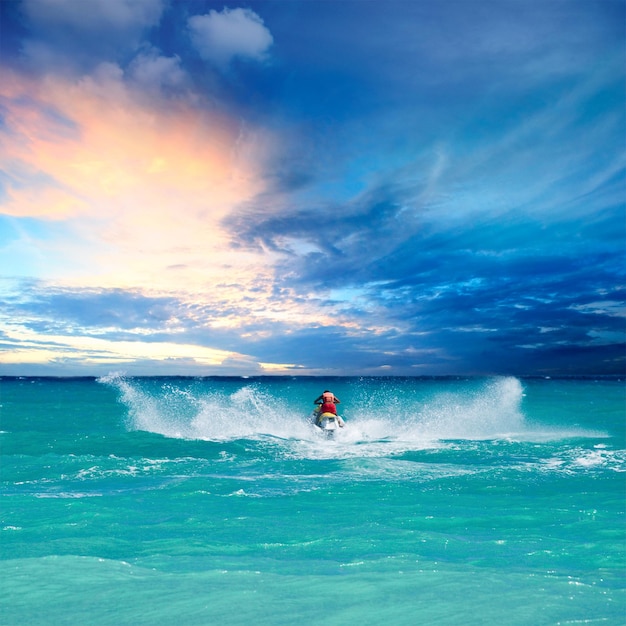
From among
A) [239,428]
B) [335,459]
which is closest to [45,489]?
[335,459]

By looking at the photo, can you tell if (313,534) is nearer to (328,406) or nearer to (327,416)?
(327,416)

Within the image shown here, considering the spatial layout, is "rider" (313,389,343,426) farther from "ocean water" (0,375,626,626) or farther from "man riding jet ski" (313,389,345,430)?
"ocean water" (0,375,626,626)

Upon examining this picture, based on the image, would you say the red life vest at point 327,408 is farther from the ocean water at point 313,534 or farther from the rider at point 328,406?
the ocean water at point 313,534

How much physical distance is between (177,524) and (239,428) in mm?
18964

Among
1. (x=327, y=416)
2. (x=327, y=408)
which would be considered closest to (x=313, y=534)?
(x=327, y=416)

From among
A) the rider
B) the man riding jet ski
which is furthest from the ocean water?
the rider

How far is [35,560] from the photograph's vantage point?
864 cm

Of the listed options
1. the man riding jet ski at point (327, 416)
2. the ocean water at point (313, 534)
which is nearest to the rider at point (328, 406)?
the man riding jet ski at point (327, 416)

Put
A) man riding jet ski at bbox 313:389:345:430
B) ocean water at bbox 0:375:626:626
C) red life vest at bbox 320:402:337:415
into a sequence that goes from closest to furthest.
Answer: ocean water at bbox 0:375:626:626 → man riding jet ski at bbox 313:389:345:430 → red life vest at bbox 320:402:337:415

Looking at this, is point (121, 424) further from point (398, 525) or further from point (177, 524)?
point (398, 525)

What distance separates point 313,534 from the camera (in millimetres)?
10516

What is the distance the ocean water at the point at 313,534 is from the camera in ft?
22.2

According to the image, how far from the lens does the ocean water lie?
6.78 m

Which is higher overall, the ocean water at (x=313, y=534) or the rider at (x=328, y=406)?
the rider at (x=328, y=406)
